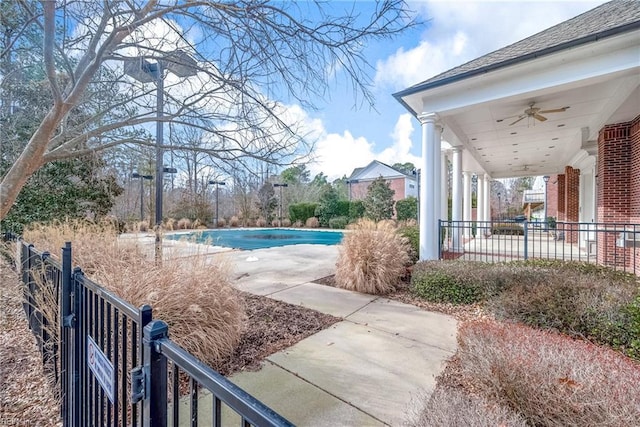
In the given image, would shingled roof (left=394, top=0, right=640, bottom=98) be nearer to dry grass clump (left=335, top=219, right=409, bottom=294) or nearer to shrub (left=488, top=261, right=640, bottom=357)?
dry grass clump (left=335, top=219, right=409, bottom=294)

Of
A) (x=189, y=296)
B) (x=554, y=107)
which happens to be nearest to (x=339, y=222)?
(x=554, y=107)

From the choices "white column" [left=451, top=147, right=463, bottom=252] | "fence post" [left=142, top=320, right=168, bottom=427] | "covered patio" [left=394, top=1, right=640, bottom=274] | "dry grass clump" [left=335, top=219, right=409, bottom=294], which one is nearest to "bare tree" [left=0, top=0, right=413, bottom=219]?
"dry grass clump" [left=335, top=219, right=409, bottom=294]

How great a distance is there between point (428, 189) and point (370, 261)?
2.16 m

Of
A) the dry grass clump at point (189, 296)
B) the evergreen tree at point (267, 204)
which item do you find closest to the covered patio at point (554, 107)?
the dry grass clump at point (189, 296)

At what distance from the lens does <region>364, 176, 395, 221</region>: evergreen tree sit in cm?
2070

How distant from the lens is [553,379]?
1.93 meters

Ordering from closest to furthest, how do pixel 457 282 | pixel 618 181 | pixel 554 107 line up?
pixel 457 282
pixel 554 107
pixel 618 181

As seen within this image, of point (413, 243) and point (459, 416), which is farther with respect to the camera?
point (413, 243)

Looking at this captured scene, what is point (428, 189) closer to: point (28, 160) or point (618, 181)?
point (618, 181)

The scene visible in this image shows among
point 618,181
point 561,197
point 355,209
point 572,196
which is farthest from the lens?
point 355,209

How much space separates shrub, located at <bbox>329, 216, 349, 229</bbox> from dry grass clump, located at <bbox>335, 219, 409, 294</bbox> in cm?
1678

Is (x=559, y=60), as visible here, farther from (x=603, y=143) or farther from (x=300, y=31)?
(x=300, y=31)

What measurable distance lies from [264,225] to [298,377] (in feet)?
72.4

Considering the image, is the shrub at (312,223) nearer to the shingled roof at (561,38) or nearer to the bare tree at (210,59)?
the shingled roof at (561,38)
